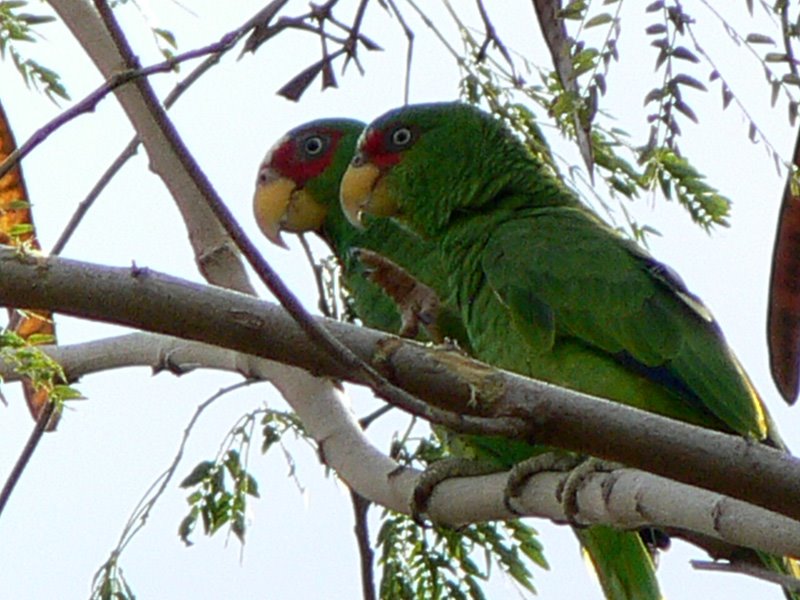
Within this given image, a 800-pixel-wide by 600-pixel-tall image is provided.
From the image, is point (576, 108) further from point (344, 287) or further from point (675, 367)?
point (344, 287)

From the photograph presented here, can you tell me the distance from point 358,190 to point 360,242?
194mm

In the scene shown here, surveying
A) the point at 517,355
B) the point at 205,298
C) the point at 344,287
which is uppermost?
the point at 344,287

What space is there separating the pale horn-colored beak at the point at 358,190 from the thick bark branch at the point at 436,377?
144 cm

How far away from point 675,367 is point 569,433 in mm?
995

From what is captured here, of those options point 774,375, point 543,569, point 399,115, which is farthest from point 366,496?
point 399,115

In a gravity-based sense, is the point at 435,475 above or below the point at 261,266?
above

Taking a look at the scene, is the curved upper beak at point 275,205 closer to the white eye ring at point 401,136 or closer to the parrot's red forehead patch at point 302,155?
the parrot's red forehead patch at point 302,155

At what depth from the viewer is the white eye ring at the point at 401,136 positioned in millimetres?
2451

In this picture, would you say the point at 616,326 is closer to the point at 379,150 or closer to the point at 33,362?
the point at 379,150

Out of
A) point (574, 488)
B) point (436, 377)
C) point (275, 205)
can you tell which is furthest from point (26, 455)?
point (275, 205)

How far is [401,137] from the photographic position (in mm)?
2457

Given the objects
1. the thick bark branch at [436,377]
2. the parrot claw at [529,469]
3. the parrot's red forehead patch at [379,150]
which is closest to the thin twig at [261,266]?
the thick bark branch at [436,377]

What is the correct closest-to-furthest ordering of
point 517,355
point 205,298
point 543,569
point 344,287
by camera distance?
point 205,298, point 543,569, point 517,355, point 344,287

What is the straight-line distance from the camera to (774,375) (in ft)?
4.75
